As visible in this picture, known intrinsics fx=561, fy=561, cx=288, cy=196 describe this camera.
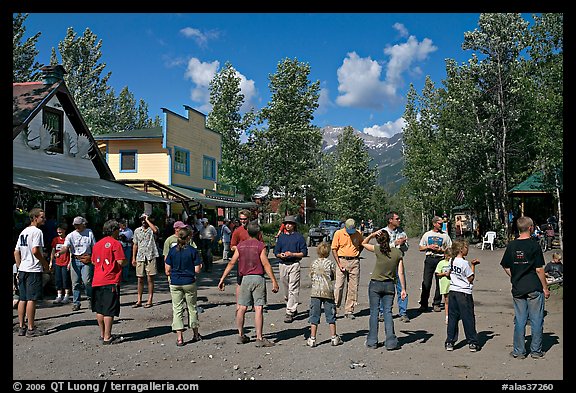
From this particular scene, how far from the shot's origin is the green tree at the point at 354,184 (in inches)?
2527

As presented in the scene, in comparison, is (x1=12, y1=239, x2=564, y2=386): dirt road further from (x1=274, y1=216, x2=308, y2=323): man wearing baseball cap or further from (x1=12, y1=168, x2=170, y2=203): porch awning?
(x1=12, y1=168, x2=170, y2=203): porch awning

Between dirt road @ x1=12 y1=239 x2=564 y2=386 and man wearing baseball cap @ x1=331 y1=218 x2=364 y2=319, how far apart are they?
38 cm

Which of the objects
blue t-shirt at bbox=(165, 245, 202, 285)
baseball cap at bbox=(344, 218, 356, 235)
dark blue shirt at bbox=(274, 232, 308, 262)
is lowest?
blue t-shirt at bbox=(165, 245, 202, 285)

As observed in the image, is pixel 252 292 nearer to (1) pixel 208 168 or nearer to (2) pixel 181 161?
(2) pixel 181 161

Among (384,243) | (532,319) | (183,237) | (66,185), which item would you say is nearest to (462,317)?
(532,319)

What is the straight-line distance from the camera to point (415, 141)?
175ft

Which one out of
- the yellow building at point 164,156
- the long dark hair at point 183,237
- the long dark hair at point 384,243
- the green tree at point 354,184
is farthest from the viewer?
the green tree at point 354,184

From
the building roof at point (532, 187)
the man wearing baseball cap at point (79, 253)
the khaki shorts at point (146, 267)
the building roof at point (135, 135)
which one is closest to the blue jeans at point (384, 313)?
the khaki shorts at point (146, 267)

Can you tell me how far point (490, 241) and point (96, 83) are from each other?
45120 millimetres

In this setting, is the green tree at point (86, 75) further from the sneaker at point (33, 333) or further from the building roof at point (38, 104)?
the sneaker at point (33, 333)

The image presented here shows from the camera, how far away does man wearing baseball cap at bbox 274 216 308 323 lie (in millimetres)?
10066

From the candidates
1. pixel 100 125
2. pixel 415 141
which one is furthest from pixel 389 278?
pixel 100 125

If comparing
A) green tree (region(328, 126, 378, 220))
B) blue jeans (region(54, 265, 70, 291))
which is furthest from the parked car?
green tree (region(328, 126, 378, 220))

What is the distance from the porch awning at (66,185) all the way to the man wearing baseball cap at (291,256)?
7271mm
